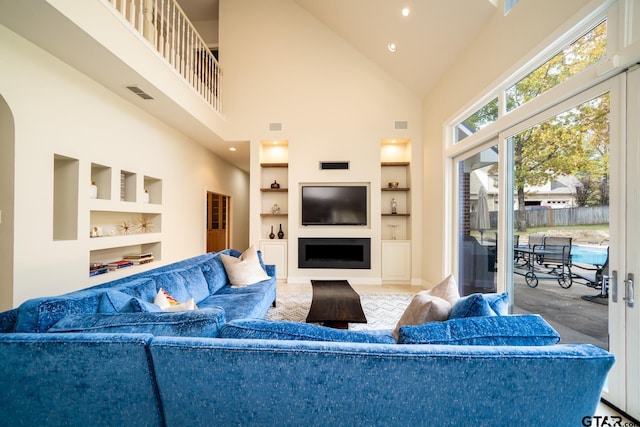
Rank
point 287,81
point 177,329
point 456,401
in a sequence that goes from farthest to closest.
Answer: point 287,81 → point 177,329 → point 456,401

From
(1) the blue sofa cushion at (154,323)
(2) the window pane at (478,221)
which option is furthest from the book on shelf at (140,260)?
(2) the window pane at (478,221)

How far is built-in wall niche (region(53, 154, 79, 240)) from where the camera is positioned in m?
2.87

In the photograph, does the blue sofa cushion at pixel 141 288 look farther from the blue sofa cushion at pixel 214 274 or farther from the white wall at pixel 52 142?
the white wall at pixel 52 142

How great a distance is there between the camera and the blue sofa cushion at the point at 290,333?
105cm

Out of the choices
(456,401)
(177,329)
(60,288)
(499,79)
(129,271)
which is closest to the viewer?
(456,401)

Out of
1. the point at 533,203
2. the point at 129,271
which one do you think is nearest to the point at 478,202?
the point at 533,203

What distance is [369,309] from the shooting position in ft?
12.0

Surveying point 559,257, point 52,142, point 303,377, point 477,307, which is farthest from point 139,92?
point 559,257

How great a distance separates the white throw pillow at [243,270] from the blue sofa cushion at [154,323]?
196 cm

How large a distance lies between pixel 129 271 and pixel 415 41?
528 centimetres

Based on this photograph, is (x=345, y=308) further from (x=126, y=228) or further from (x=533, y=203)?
(x=126, y=228)

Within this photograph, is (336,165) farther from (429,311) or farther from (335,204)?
(429,311)

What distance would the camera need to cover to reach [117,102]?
3.39 meters

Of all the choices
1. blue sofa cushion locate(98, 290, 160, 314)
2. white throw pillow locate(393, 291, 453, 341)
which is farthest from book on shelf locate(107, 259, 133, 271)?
white throw pillow locate(393, 291, 453, 341)
